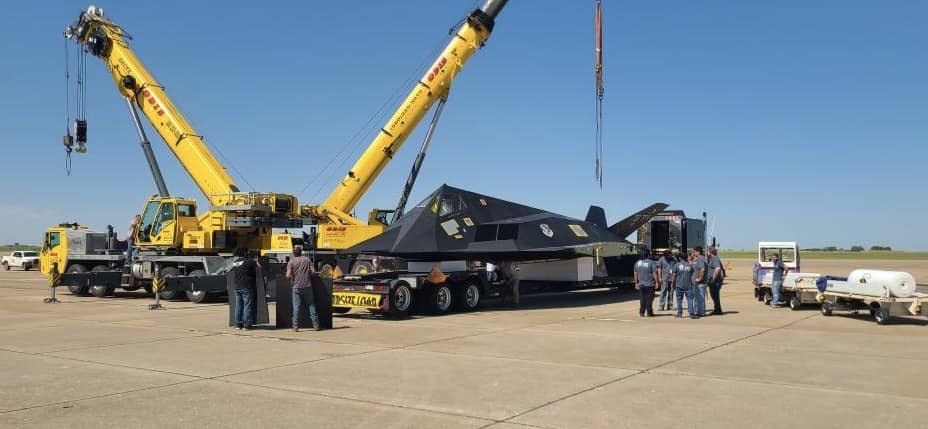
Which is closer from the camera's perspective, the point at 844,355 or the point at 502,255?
the point at 844,355

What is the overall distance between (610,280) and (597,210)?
19.9 ft

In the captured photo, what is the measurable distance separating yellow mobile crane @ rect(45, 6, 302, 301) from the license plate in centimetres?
670

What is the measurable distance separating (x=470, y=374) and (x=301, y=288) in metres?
5.80

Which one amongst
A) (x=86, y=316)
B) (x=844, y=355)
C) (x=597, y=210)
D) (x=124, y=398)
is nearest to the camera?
(x=124, y=398)

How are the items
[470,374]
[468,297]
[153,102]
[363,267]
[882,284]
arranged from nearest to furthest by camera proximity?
[470,374] → [882,284] → [468,297] → [363,267] → [153,102]

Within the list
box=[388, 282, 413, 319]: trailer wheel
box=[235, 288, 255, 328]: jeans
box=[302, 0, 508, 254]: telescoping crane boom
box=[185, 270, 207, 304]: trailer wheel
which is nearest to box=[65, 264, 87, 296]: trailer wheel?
box=[185, 270, 207, 304]: trailer wheel

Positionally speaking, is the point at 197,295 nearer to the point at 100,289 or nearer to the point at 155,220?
the point at 155,220

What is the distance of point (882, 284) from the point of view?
1431 cm

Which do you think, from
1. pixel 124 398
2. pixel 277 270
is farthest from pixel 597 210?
pixel 124 398

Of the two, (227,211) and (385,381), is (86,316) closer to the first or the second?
(227,211)

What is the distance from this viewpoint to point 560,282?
2038cm

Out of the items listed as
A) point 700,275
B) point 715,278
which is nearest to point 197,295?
point 700,275

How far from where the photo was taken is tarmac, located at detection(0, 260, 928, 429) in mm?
6570

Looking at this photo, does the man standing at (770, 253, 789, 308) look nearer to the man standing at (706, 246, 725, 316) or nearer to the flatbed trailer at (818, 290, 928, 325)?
the flatbed trailer at (818, 290, 928, 325)
